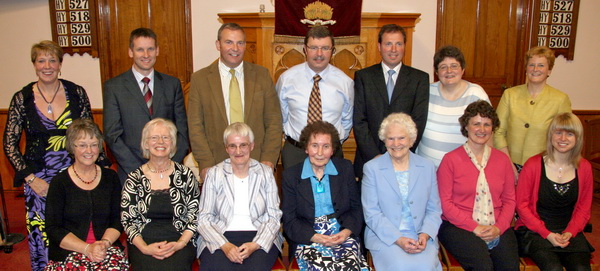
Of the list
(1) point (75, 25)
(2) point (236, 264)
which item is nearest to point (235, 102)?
(2) point (236, 264)

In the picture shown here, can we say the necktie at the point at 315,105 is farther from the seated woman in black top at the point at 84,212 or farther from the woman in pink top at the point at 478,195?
the seated woman in black top at the point at 84,212

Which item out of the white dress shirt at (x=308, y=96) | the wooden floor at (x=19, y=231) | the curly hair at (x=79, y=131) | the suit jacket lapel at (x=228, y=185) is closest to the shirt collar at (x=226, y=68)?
the white dress shirt at (x=308, y=96)

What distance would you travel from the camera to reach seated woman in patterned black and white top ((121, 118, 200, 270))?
2643 mm

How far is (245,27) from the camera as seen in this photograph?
17.1ft

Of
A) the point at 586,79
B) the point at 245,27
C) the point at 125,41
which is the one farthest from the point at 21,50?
the point at 586,79

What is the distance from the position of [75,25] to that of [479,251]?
17.5 feet

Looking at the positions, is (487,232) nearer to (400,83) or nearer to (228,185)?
(400,83)

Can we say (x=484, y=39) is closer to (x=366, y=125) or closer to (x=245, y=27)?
(x=245, y=27)

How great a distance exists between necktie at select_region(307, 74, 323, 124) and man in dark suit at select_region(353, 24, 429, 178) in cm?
26

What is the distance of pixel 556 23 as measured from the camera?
596 centimetres

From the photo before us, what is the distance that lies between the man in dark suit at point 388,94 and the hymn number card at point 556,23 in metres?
3.69

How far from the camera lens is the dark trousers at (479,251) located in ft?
8.86

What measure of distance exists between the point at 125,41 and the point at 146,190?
146 inches

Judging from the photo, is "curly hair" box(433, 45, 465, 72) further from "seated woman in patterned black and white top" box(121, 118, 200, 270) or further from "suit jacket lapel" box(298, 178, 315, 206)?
"seated woman in patterned black and white top" box(121, 118, 200, 270)
